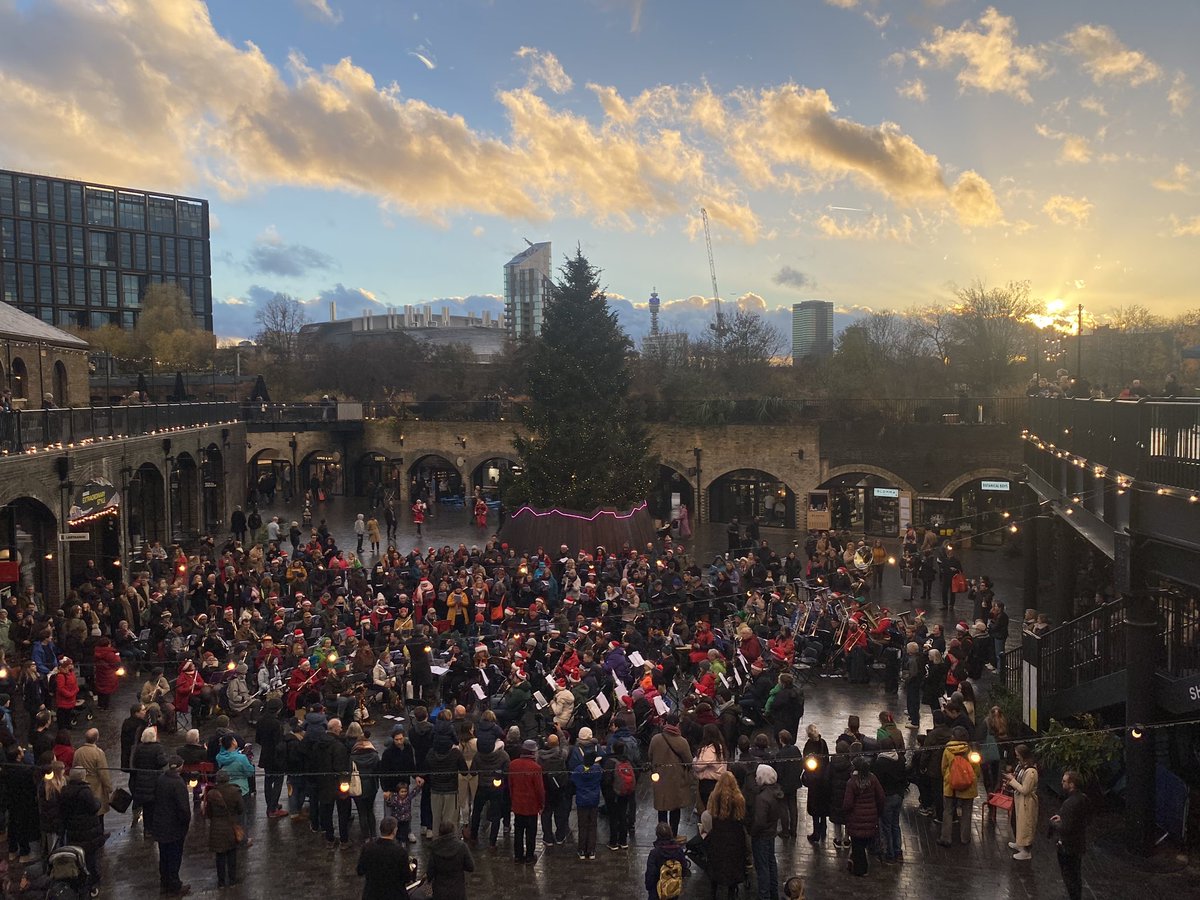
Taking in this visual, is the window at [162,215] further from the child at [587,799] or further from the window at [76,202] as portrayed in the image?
the child at [587,799]

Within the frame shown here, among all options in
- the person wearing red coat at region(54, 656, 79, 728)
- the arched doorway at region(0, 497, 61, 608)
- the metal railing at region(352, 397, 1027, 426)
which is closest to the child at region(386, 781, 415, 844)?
the person wearing red coat at region(54, 656, 79, 728)

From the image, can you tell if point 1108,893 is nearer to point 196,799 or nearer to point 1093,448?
point 1093,448

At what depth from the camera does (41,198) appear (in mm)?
87062

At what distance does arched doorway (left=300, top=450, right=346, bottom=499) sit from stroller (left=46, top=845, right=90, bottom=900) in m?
38.4

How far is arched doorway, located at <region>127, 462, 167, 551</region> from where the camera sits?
27.8 metres

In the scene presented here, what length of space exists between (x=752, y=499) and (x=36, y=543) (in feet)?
76.5

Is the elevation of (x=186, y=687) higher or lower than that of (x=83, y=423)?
lower

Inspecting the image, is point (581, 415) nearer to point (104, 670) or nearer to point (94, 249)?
point (104, 670)

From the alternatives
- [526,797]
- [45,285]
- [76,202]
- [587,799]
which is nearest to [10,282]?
[45,285]

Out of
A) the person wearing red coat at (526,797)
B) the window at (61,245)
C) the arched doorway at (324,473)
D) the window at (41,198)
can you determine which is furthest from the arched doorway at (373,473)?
the window at (41,198)

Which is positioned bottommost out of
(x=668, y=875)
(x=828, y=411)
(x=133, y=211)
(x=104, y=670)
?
(x=668, y=875)

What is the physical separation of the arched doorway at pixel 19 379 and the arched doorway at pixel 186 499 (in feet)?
18.9

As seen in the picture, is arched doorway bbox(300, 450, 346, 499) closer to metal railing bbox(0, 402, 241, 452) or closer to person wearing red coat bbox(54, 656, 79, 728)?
metal railing bbox(0, 402, 241, 452)

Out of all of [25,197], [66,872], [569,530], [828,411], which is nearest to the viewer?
[66,872]
